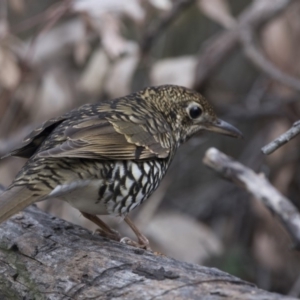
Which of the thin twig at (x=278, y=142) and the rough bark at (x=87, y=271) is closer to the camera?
the rough bark at (x=87, y=271)

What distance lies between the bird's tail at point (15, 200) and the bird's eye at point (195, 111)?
168 centimetres

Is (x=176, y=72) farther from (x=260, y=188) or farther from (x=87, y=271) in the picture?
(x=87, y=271)

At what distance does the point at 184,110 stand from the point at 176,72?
6.10 ft

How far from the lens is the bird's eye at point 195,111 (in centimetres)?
476

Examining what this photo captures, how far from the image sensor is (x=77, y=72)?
7.59 m

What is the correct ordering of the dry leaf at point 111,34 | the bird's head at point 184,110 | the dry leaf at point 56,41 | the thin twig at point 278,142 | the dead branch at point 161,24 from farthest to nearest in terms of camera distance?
1. the dry leaf at point 56,41
2. the dead branch at point 161,24
3. the dry leaf at point 111,34
4. the bird's head at point 184,110
5. the thin twig at point 278,142

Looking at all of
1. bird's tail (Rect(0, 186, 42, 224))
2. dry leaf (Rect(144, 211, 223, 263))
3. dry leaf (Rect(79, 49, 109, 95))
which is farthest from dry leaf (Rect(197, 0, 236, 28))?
bird's tail (Rect(0, 186, 42, 224))

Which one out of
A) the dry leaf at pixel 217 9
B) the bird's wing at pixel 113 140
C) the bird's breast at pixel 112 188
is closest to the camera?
the bird's wing at pixel 113 140

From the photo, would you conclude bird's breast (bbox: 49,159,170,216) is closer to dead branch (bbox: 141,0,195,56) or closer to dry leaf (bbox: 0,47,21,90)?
dry leaf (bbox: 0,47,21,90)

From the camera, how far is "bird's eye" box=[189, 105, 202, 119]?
4762 millimetres

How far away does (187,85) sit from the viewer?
21.3 feet

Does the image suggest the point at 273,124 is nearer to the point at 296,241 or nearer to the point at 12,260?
the point at 296,241

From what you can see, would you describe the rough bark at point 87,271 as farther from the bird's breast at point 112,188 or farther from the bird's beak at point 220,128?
the bird's beak at point 220,128

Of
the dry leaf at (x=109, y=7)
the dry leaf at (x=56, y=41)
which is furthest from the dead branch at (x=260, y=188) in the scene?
the dry leaf at (x=56, y=41)
